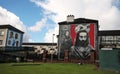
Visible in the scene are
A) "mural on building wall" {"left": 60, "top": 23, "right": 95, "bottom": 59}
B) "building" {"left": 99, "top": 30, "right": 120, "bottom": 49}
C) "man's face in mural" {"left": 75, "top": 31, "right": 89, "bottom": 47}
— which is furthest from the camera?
"building" {"left": 99, "top": 30, "right": 120, "bottom": 49}

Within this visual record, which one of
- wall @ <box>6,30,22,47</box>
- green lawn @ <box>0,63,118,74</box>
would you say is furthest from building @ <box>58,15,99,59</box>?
green lawn @ <box>0,63,118,74</box>

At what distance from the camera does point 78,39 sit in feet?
152

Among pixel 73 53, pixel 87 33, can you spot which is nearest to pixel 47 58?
pixel 73 53

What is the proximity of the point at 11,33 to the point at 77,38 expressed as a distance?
73.4ft

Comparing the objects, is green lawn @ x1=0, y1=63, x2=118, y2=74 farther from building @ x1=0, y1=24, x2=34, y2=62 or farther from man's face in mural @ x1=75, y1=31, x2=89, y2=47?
building @ x1=0, y1=24, x2=34, y2=62

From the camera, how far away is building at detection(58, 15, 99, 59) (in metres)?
44.9

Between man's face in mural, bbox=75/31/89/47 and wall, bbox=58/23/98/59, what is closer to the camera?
wall, bbox=58/23/98/59

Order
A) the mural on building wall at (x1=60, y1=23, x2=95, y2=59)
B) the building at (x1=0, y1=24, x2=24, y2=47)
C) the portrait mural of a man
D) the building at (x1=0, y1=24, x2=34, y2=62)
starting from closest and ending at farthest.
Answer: the portrait mural of a man → the mural on building wall at (x1=60, y1=23, x2=95, y2=59) → the building at (x1=0, y1=24, x2=34, y2=62) → the building at (x1=0, y1=24, x2=24, y2=47)

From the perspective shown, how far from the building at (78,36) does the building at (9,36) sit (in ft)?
54.0

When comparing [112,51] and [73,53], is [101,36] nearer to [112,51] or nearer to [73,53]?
[73,53]

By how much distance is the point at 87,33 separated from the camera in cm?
4581

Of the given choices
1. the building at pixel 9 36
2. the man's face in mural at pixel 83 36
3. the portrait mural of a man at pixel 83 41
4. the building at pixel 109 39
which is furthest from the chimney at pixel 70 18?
the building at pixel 9 36

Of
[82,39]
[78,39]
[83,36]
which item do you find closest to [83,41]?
[82,39]

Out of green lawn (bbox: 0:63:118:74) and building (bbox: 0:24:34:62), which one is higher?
building (bbox: 0:24:34:62)
